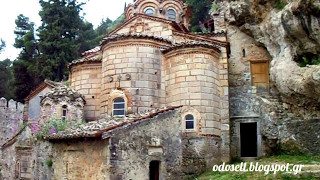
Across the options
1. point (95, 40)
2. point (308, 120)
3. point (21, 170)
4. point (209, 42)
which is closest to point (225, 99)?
point (209, 42)

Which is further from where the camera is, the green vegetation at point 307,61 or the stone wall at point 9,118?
the stone wall at point 9,118

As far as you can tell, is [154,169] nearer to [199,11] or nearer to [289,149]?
[289,149]

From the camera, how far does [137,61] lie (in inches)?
632

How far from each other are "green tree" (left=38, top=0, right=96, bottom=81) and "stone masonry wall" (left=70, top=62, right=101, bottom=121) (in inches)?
384

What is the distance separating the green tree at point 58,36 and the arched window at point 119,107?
43.8 feet

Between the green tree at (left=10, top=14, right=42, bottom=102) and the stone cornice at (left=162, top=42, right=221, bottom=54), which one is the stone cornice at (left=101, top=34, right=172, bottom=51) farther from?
the green tree at (left=10, top=14, right=42, bottom=102)

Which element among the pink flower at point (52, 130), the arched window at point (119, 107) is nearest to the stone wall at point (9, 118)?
the pink flower at point (52, 130)

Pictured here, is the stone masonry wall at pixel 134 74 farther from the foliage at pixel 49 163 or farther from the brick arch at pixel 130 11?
the brick arch at pixel 130 11

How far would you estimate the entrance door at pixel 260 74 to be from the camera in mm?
18222

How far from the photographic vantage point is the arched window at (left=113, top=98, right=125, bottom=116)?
51.8ft

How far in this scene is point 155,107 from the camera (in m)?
15.8

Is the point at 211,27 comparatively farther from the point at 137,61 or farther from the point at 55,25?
the point at 55,25

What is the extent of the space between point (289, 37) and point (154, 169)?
738 centimetres

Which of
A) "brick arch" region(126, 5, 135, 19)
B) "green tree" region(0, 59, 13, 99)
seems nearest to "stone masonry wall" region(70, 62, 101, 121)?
"brick arch" region(126, 5, 135, 19)
